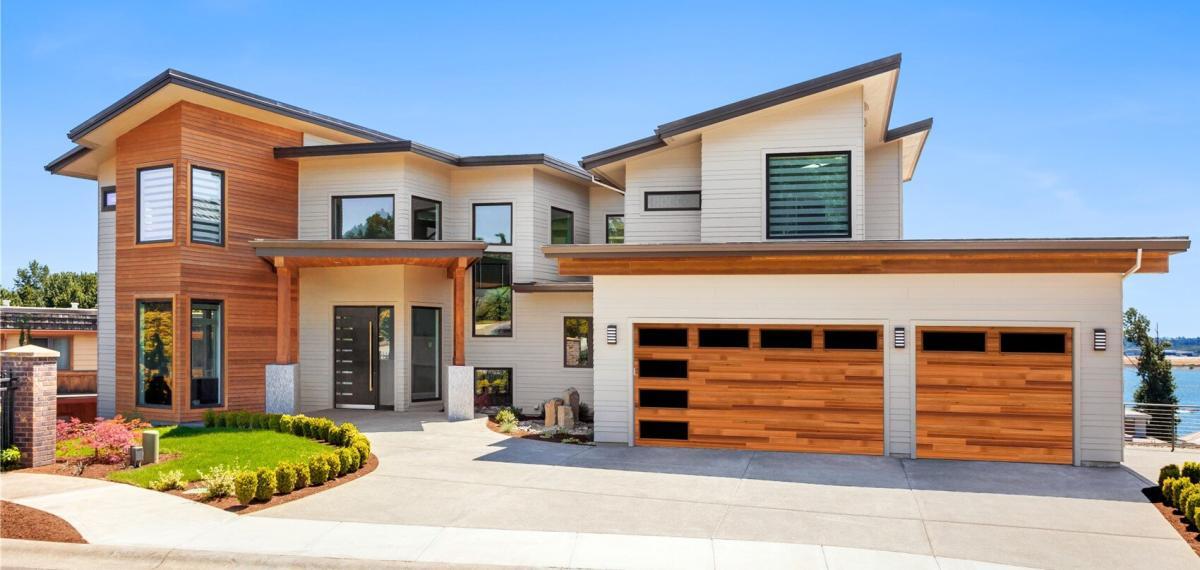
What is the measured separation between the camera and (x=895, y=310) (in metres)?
12.6

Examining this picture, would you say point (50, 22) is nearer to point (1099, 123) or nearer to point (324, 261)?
point (324, 261)

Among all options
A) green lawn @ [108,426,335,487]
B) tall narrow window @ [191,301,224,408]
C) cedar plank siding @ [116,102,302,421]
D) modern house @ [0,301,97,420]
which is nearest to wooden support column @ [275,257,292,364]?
cedar plank siding @ [116,102,302,421]

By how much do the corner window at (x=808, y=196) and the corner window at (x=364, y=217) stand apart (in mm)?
9165

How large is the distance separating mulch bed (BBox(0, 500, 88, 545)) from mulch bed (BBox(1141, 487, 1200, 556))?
38.7 ft

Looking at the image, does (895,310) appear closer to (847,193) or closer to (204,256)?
(847,193)

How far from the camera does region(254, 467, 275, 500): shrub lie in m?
9.51

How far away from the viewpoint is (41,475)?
1109 cm

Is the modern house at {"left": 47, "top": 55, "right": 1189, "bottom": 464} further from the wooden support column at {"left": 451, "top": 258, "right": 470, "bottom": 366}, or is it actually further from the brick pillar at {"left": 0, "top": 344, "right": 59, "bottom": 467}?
the brick pillar at {"left": 0, "top": 344, "right": 59, "bottom": 467}

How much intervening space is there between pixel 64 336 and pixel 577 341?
21197mm

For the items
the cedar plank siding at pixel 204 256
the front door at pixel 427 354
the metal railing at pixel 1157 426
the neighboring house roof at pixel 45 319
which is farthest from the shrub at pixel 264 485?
the neighboring house roof at pixel 45 319

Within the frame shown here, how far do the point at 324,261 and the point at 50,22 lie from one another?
7383 millimetres

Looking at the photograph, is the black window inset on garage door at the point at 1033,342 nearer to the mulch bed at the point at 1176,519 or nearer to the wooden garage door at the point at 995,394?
the wooden garage door at the point at 995,394

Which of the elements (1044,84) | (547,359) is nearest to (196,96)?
(547,359)

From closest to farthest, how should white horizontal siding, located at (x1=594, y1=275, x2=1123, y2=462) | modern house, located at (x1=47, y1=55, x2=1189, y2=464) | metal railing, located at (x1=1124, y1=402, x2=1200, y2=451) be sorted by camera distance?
white horizontal siding, located at (x1=594, y1=275, x2=1123, y2=462)
modern house, located at (x1=47, y1=55, x2=1189, y2=464)
metal railing, located at (x1=1124, y1=402, x2=1200, y2=451)
